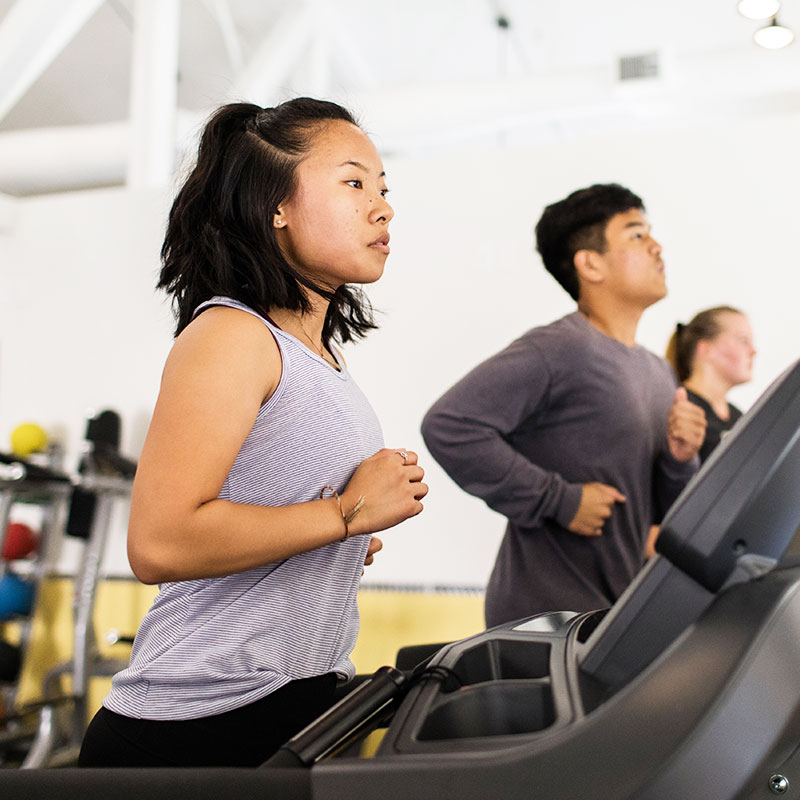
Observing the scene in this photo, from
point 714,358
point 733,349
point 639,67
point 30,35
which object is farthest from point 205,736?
point 30,35

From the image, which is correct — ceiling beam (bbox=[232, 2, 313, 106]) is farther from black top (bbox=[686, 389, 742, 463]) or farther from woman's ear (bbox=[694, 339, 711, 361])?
black top (bbox=[686, 389, 742, 463])

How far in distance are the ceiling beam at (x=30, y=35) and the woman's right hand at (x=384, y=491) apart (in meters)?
4.19

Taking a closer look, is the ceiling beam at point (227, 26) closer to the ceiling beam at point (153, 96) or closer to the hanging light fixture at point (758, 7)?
the ceiling beam at point (153, 96)

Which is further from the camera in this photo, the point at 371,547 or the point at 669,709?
the point at 371,547

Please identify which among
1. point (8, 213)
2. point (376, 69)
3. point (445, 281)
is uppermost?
point (376, 69)

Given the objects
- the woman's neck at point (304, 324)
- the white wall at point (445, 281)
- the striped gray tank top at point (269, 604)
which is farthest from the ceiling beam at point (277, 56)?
the striped gray tank top at point (269, 604)

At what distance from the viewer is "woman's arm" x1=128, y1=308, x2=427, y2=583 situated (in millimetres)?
819

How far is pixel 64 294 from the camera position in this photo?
179 inches

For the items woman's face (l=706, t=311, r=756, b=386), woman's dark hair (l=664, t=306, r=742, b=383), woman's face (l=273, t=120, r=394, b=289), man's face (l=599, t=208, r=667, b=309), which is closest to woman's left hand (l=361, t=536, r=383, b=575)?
woman's face (l=273, t=120, r=394, b=289)

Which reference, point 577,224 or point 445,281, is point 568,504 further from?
point 445,281

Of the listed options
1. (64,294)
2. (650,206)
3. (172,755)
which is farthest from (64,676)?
(172,755)

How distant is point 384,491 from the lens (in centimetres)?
92

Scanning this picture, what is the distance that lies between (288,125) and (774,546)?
0.76m

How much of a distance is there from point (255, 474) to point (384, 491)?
5.1 inches
